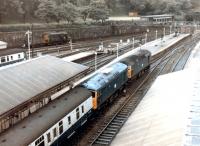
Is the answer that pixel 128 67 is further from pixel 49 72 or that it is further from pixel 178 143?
pixel 178 143

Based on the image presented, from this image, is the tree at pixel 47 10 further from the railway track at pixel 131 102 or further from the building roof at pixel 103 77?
the building roof at pixel 103 77

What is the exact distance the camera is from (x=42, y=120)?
65.3 feet

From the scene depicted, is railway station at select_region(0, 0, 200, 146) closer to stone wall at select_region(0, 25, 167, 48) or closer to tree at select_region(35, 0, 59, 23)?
stone wall at select_region(0, 25, 167, 48)

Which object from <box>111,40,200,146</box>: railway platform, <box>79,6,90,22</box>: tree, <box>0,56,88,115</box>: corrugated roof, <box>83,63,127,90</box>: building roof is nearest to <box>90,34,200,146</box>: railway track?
<box>111,40,200,146</box>: railway platform

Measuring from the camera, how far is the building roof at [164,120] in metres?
19.7

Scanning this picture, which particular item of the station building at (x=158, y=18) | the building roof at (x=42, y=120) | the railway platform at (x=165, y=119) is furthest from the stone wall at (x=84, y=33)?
the building roof at (x=42, y=120)

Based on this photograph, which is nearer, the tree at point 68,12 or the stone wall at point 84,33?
the stone wall at point 84,33

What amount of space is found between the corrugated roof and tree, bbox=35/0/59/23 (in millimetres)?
48885

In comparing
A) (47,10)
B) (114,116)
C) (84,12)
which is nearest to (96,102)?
(114,116)

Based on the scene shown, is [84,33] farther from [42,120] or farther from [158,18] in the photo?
[42,120]

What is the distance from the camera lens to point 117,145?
22.9 meters

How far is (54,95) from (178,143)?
1080 centimetres

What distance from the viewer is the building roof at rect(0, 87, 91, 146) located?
1728 cm

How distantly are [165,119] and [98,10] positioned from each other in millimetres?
74425
